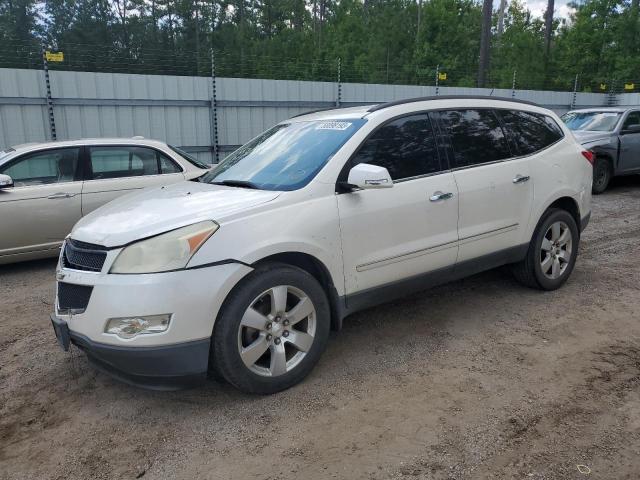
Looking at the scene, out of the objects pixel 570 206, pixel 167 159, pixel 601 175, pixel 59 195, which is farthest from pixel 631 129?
pixel 59 195

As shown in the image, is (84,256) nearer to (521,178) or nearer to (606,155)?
(521,178)

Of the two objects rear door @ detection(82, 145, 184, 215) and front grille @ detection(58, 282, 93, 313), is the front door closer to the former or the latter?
front grille @ detection(58, 282, 93, 313)

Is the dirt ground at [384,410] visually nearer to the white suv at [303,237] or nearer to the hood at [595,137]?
the white suv at [303,237]

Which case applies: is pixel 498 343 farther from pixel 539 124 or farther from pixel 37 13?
pixel 37 13

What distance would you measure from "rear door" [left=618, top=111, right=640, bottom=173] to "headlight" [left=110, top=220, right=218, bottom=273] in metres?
10.5

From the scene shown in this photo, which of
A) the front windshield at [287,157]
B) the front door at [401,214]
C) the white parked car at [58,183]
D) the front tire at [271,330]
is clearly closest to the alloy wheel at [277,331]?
the front tire at [271,330]

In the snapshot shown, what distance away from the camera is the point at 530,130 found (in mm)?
4828

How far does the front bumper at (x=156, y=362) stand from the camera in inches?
113

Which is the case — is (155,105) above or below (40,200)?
Answer: above

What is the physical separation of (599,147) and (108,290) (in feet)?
34.3

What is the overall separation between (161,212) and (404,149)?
5.91 feet

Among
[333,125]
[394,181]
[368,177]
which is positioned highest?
[333,125]

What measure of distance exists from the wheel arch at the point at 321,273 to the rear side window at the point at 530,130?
229cm

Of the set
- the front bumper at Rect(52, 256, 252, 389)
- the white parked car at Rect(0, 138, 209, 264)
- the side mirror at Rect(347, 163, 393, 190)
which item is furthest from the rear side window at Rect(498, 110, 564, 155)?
the white parked car at Rect(0, 138, 209, 264)
